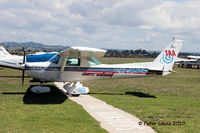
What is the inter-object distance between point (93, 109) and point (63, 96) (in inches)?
129

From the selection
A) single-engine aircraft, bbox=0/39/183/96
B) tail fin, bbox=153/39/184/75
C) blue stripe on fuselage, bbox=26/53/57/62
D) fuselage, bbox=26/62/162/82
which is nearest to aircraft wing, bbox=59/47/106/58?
single-engine aircraft, bbox=0/39/183/96

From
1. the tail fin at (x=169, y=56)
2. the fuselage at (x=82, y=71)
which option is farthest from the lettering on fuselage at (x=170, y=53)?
the fuselage at (x=82, y=71)

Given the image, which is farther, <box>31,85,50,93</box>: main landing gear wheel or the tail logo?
the tail logo

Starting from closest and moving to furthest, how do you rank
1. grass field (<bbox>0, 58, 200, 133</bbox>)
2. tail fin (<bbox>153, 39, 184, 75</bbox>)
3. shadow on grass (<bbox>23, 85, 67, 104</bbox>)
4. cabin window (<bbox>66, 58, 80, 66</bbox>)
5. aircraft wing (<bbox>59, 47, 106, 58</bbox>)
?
grass field (<bbox>0, 58, 200, 133</bbox>)
aircraft wing (<bbox>59, 47, 106, 58</bbox>)
shadow on grass (<bbox>23, 85, 67, 104</bbox>)
cabin window (<bbox>66, 58, 80, 66</bbox>)
tail fin (<bbox>153, 39, 184, 75</bbox>)

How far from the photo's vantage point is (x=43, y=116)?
809 centimetres

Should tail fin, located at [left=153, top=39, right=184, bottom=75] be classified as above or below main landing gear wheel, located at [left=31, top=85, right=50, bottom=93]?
above

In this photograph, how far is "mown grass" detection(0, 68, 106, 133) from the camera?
22.1 ft

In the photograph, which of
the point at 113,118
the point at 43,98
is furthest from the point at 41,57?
the point at 113,118

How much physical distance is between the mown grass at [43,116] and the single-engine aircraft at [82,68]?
4.98 ft

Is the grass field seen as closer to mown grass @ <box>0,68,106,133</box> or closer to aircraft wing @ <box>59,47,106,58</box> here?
mown grass @ <box>0,68,106,133</box>

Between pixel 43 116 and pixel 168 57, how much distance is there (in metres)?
9.13

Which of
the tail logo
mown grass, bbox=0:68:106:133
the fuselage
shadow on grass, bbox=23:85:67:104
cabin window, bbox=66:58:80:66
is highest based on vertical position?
the tail logo

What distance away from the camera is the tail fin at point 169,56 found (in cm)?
1388

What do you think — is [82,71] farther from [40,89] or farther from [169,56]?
[169,56]
